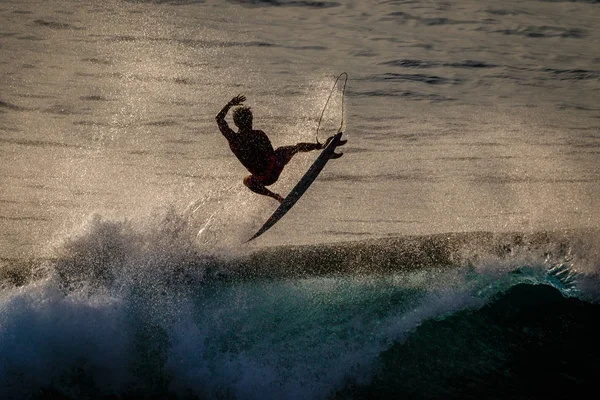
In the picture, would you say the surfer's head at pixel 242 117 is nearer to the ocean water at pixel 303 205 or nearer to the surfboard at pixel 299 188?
the surfboard at pixel 299 188

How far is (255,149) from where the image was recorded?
276 inches

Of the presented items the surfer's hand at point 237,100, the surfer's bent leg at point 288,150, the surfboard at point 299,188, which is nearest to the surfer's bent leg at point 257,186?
the surfboard at point 299,188

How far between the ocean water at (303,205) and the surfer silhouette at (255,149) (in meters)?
0.73

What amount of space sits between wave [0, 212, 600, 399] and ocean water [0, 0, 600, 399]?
2 centimetres

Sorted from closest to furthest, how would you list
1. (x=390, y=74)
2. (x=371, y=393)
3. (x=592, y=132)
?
(x=371, y=393) → (x=592, y=132) → (x=390, y=74)

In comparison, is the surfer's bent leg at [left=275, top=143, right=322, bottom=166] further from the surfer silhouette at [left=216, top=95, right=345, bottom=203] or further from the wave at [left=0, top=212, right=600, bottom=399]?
the wave at [left=0, top=212, right=600, bottom=399]

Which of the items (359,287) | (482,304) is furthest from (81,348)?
(482,304)

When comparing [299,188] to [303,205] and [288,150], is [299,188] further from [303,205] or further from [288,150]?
[303,205]

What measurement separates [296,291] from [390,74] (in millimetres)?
7442

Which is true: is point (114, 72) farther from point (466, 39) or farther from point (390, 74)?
point (466, 39)

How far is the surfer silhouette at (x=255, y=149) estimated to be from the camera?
6.89 m

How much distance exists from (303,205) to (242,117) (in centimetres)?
294

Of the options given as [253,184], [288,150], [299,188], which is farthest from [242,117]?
[299,188]

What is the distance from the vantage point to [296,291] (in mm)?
7223
